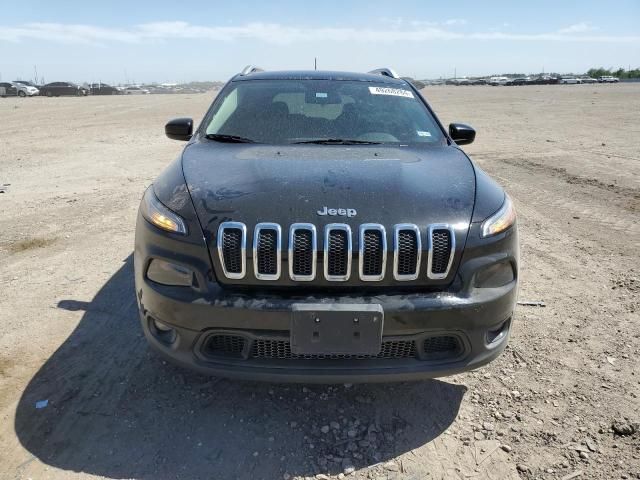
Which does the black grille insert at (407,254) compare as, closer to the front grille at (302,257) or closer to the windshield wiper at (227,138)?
the front grille at (302,257)

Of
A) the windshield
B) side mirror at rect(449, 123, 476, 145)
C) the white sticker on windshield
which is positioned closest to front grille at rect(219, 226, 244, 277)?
the windshield

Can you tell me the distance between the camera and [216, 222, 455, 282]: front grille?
226cm

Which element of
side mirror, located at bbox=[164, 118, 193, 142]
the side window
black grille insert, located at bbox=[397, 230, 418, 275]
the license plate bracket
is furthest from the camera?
side mirror, located at bbox=[164, 118, 193, 142]

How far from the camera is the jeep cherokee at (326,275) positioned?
88.5 inches

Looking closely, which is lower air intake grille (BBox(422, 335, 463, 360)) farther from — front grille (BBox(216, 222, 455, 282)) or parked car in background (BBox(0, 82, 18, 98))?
parked car in background (BBox(0, 82, 18, 98))

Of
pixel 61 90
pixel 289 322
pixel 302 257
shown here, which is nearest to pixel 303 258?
pixel 302 257

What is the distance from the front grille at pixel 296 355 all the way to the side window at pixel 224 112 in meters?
1.88

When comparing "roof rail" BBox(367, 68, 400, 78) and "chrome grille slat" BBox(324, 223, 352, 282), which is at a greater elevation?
"roof rail" BBox(367, 68, 400, 78)

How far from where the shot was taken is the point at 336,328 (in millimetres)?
2199

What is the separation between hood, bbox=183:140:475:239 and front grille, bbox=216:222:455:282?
2.1 inches

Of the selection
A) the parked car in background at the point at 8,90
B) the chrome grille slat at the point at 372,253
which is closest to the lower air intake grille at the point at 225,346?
the chrome grille slat at the point at 372,253

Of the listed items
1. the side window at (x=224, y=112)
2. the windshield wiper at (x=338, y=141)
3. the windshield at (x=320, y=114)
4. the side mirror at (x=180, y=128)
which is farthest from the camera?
the side mirror at (x=180, y=128)

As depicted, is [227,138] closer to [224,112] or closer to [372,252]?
[224,112]

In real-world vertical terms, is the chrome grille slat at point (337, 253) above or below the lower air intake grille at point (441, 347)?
above
